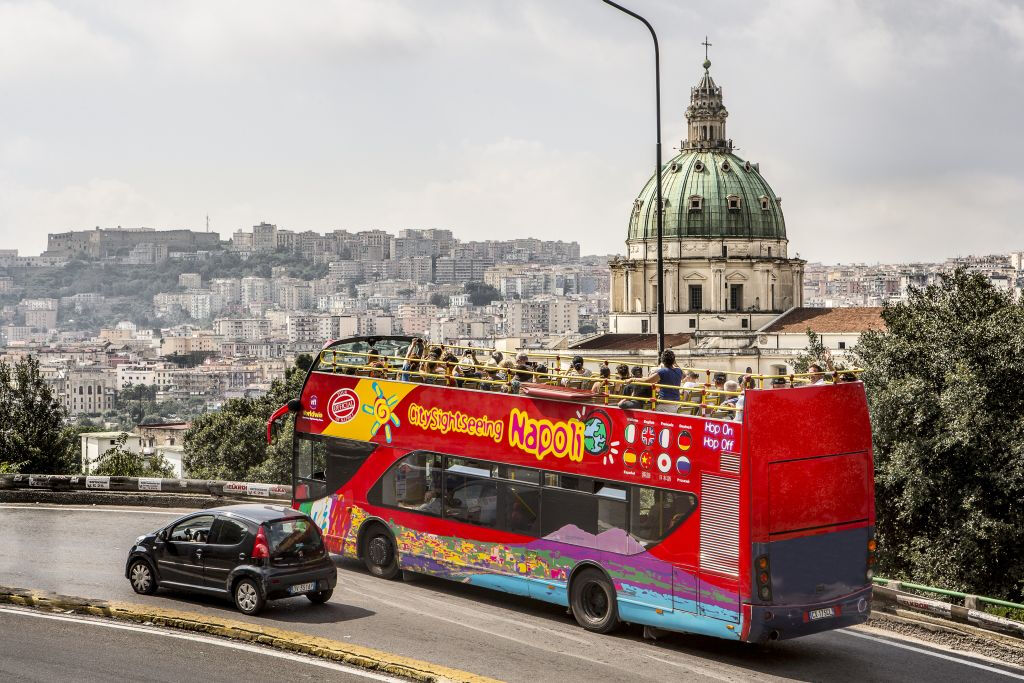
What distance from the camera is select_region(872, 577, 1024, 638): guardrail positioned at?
15688 millimetres

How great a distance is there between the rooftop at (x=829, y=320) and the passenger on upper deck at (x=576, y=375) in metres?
69.1

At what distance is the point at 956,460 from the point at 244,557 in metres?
13.2

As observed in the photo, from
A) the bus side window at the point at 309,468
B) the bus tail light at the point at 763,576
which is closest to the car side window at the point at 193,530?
the bus side window at the point at 309,468

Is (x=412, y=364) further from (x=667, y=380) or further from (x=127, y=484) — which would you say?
(x=127, y=484)

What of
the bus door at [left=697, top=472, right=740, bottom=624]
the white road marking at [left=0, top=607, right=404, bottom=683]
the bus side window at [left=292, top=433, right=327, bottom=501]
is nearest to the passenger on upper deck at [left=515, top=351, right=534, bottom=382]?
the bus door at [left=697, top=472, right=740, bottom=624]

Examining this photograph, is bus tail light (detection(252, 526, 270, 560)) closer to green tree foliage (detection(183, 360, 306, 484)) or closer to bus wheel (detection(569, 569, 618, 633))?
bus wheel (detection(569, 569, 618, 633))

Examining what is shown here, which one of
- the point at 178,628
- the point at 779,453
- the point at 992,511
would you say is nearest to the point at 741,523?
the point at 779,453

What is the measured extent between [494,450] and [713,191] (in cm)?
8915

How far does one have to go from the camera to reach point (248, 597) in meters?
16.2

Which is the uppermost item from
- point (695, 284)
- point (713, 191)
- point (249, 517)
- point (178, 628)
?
point (713, 191)

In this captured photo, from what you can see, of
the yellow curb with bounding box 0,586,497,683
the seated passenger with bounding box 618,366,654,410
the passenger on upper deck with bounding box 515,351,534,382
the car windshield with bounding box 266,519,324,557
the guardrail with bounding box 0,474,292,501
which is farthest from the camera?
the guardrail with bounding box 0,474,292,501

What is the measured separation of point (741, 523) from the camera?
14.1 meters

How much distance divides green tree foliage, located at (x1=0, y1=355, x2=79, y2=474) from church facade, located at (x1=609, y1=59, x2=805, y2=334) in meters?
67.7

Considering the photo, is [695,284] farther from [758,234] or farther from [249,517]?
[249,517]
